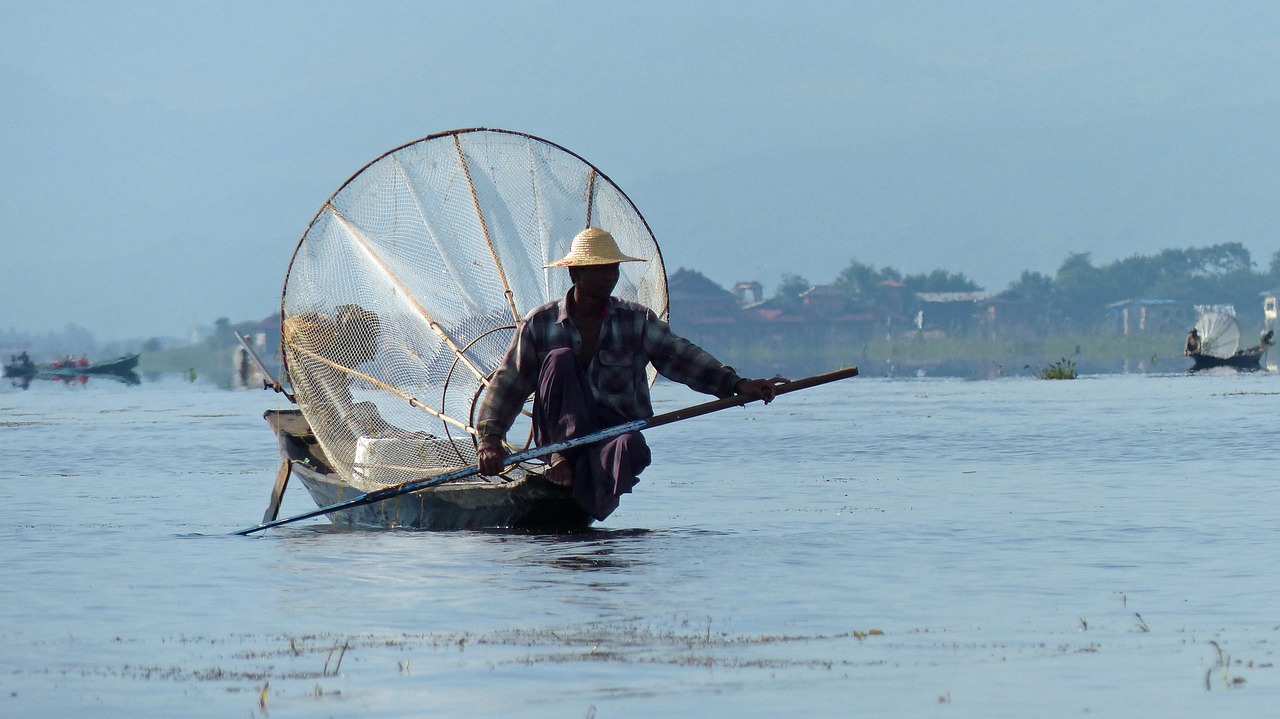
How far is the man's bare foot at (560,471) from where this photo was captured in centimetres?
879

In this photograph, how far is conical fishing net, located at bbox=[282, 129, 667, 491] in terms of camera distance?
1048 centimetres

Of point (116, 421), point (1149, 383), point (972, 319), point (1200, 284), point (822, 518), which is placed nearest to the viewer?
point (822, 518)

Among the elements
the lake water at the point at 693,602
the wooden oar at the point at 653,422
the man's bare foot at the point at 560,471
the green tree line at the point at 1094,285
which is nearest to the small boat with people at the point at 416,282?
→ the lake water at the point at 693,602

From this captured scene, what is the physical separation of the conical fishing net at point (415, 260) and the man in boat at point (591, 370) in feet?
5.82

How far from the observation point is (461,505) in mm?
9719

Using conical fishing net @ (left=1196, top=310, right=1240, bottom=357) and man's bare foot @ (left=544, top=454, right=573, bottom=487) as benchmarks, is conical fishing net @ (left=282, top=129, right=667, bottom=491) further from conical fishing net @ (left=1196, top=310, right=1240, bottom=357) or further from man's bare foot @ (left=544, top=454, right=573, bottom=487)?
conical fishing net @ (left=1196, top=310, right=1240, bottom=357)

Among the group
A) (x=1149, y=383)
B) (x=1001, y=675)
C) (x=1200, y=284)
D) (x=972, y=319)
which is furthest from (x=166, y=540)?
(x=1200, y=284)

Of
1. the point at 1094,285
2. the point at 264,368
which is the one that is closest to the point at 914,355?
the point at 1094,285

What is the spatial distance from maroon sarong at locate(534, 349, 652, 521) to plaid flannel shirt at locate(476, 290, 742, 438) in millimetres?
87

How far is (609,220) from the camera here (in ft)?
35.6

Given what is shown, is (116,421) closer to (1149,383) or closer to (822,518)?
(822,518)

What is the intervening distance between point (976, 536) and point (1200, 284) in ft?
427

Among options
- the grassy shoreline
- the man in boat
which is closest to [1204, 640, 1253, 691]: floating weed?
the man in boat

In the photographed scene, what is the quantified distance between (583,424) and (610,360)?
Result: 1.19ft
